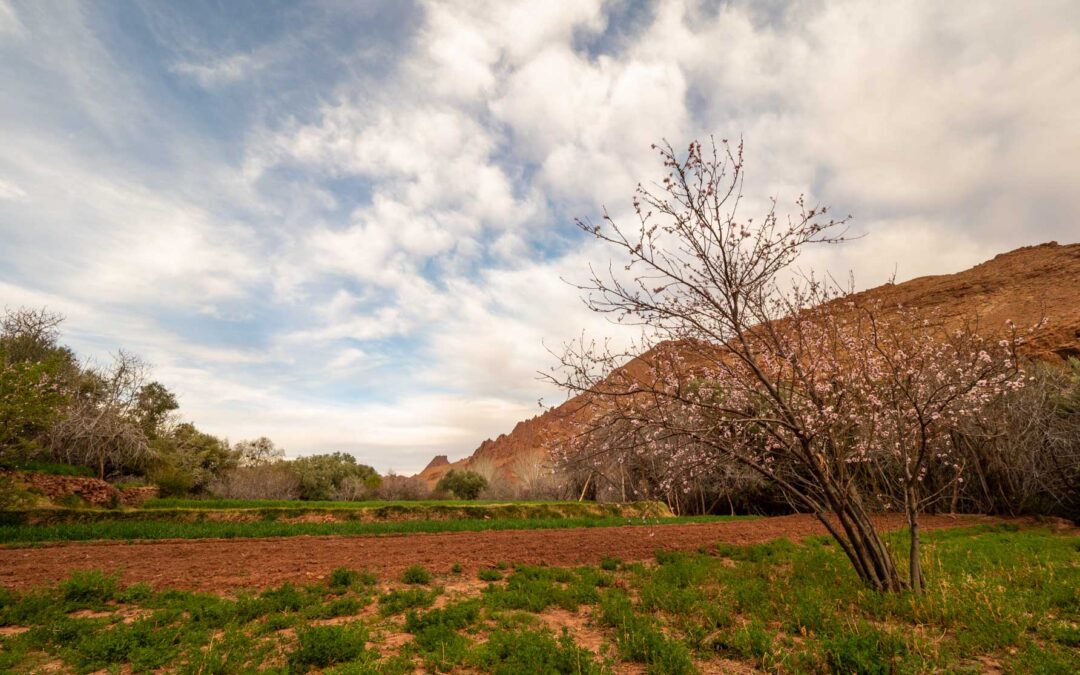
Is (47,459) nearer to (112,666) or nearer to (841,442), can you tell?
(112,666)

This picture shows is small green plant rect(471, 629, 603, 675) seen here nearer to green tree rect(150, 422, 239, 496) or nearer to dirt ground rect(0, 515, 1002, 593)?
dirt ground rect(0, 515, 1002, 593)

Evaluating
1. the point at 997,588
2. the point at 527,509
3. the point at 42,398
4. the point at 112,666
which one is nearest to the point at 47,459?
the point at 42,398

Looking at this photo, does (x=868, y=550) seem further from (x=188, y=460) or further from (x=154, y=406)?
(x=154, y=406)

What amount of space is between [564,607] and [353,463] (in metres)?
49.0

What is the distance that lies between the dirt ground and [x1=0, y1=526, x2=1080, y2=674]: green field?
1055 mm

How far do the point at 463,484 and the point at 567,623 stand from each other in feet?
146

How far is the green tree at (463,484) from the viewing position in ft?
160

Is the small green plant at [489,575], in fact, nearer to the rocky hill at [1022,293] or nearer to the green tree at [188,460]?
the rocky hill at [1022,293]

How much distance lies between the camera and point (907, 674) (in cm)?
429

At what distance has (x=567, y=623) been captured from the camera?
6375 millimetres

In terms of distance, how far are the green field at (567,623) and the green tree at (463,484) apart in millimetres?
41938

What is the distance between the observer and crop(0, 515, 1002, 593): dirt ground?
8.28m

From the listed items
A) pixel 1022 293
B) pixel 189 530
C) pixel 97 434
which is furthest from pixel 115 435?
pixel 1022 293

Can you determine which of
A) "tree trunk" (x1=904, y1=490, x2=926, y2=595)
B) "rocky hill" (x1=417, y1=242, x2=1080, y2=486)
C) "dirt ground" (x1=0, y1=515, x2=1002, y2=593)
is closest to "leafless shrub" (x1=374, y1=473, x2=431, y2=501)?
"rocky hill" (x1=417, y1=242, x2=1080, y2=486)
